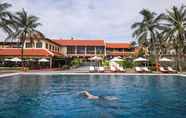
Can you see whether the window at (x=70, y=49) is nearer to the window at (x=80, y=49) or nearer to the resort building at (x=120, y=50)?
the window at (x=80, y=49)

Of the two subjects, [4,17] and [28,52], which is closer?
[4,17]

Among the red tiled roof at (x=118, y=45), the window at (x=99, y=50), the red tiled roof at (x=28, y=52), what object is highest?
the red tiled roof at (x=118, y=45)

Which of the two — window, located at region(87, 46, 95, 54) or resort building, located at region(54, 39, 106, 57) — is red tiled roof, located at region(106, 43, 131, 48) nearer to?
resort building, located at region(54, 39, 106, 57)

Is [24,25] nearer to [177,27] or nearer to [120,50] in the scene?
[177,27]

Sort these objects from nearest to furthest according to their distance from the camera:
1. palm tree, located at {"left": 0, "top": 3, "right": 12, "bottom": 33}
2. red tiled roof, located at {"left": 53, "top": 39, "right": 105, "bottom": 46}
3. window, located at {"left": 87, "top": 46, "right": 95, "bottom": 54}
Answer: palm tree, located at {"left": 0, "top": 3, "right": 12, "bottom": 33}
red tiled roof, located at {"left": 53, "top": 39, "right": 105, "bottom": 46}
window, located at {"left": 87, "top": 46, "right": 95, "bottom": 54}

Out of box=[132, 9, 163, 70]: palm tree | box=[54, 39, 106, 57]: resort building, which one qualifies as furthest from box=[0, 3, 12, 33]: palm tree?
box=[54, 39, 106, 57]: resort building

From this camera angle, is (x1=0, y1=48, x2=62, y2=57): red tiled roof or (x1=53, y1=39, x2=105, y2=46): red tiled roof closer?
(x1=0, y1=48, x2=62, y2=57): red tiled roof

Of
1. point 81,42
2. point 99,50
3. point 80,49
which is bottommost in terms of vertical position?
point 99,50

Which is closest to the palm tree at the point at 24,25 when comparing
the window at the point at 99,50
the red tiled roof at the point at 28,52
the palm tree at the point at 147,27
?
the red tiled roof at the point at 28,52

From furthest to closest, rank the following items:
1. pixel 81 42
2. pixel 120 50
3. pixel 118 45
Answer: pixel 118 45 < pixel 120 50 < pixel 81 42

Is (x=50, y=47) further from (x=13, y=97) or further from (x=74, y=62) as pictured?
(x=13, y=97)

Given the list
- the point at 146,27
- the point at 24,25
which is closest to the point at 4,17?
the point at 24,25

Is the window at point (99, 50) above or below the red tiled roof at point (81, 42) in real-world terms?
below

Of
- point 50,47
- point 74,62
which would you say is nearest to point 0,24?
point 50,47
